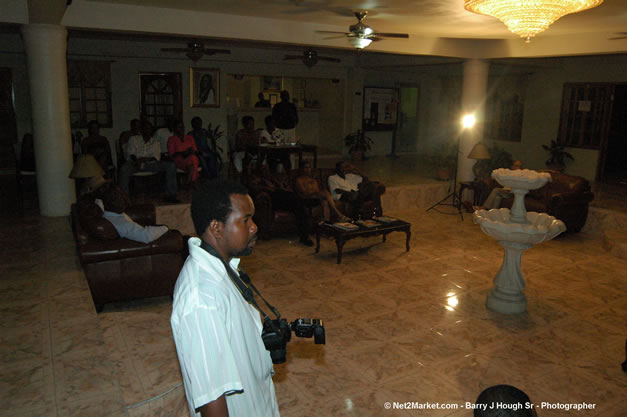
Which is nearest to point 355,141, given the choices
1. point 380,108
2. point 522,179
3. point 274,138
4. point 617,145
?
point 380,108

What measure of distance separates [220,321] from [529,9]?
4282 millimetres

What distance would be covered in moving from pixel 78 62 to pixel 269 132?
452cm

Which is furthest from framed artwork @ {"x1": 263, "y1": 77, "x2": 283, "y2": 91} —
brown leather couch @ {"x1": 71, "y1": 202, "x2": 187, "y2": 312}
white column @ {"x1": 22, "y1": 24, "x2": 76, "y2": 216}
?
brown leather couch @ {"x1": 71, "y1": 202, "x2": 187, "y2": 312}

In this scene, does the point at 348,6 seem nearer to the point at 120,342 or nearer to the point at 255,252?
the point at 255,252

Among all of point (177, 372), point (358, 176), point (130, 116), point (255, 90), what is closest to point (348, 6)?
point (358, 176)

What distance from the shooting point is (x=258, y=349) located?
1.66 m

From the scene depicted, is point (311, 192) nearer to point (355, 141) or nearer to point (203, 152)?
point (203, 152)

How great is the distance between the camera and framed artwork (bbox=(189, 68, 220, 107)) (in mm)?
11680

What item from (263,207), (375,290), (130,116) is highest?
(130,116)

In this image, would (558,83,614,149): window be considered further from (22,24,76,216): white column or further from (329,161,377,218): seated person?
(22,24,76,216): white column

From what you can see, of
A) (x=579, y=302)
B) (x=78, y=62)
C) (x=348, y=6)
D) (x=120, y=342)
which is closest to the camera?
(x=120, y=342)

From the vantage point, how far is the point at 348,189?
785cm

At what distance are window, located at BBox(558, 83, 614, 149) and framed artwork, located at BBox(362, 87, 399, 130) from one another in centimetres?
480

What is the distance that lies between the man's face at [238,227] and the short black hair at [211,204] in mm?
17
